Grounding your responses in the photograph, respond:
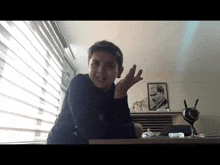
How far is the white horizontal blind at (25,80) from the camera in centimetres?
84

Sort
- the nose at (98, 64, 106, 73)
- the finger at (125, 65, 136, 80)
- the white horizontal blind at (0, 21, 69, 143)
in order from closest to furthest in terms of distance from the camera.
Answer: the finger at (125, 65, 136, 80) < the nose at (98, 64, 106, 73) < the white horizontal blind at (0, 21, 69, 143)

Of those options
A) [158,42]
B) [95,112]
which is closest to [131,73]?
[95,112]

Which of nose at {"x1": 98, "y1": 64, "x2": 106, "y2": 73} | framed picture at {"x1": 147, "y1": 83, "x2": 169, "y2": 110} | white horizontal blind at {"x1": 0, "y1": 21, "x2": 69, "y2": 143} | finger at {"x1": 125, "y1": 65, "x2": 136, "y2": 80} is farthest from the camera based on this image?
framed picture at {"x1": 147, "y1": 83, "x2": 169, "y2": 110}

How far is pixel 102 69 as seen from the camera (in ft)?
1.64

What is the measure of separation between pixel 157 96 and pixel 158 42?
3.93 ft

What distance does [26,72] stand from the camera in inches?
41.9

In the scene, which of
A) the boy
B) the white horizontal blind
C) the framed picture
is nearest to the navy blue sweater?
the boy

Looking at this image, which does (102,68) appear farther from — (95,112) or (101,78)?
(95,112)

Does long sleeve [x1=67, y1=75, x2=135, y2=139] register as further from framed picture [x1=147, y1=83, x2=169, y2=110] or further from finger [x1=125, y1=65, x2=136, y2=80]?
framed picture [x1=147, y1=83, x2=169, y2=110]

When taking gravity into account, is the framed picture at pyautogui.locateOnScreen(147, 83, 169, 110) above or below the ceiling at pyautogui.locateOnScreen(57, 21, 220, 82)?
below

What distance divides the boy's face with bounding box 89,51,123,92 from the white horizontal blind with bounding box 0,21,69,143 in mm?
500

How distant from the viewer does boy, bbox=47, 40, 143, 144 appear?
41 cm

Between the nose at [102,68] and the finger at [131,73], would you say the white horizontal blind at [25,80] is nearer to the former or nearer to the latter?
the nose at [102,68]
